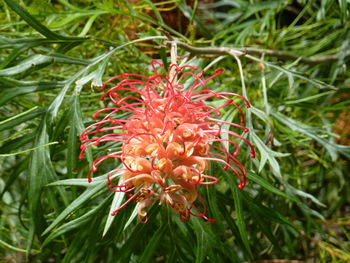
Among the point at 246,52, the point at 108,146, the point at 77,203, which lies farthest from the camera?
the point at 246,52

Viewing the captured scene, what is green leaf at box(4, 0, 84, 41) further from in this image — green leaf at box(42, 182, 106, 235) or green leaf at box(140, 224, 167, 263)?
green leaf at box(140, 224, 167, 263)

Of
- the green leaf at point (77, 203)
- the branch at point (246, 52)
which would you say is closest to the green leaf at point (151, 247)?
the green leaf at point (77, 203)

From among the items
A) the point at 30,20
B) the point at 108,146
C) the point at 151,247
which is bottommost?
the point at 151,247

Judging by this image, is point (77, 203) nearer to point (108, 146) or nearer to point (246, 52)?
point (108, 146)

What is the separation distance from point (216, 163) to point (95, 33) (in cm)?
66

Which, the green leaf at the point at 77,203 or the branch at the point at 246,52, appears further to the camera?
the branch at the point at 246,52

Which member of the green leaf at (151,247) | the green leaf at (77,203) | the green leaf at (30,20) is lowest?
the green leaf at (151,247)

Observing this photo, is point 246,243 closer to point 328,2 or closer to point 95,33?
point 328,2

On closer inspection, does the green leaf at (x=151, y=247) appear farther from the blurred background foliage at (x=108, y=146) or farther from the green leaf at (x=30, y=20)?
the green leaf at (x=30, y=20)

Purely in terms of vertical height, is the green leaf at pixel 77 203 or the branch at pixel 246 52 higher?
the branch at pixel 246 52

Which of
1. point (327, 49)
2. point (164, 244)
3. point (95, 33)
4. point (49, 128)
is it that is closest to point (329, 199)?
point (327, 49)

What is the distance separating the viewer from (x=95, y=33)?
48.2 inches

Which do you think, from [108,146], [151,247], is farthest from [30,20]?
[151,247]

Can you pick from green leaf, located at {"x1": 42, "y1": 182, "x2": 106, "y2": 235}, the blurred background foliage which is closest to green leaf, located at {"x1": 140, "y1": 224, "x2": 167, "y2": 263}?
the blurred background foliage
